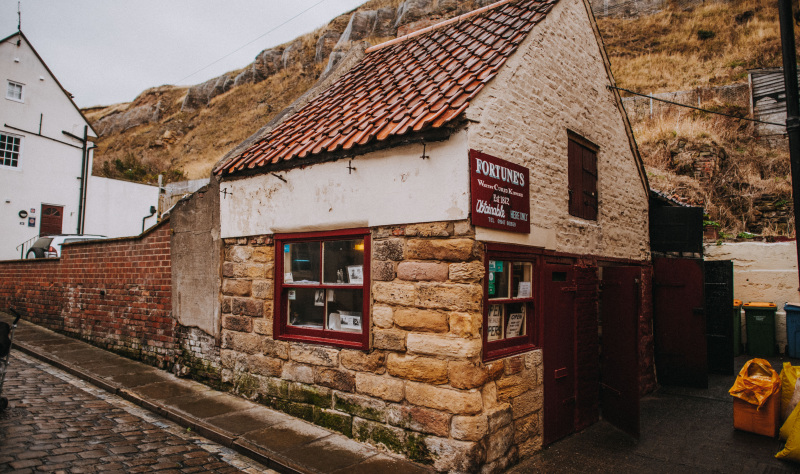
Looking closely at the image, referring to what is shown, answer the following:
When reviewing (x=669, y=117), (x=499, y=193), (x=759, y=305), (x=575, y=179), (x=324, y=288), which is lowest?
(x=759, y=305)

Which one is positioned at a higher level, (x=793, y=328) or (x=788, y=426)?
(x=793, y=328)

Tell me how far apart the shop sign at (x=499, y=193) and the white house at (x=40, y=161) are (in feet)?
77.8

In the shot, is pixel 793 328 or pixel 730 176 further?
pixel 730 176

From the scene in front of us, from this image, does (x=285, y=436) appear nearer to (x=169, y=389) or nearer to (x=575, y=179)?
(x=169, y=389)

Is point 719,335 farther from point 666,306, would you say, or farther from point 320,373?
point 320,373

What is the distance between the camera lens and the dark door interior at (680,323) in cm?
839

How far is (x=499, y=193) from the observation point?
15.7 ft

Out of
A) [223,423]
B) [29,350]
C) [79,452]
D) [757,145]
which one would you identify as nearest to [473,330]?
[223,423]

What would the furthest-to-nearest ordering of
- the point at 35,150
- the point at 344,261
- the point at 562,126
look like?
1. the point at 35,150
2. the point at 562,126
3. the point at 344,261

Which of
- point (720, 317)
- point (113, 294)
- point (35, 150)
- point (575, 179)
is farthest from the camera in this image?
point (35, 150)

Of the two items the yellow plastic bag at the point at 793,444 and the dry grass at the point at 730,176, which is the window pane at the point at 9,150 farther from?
the yellow plastic bag at the point at 793,444

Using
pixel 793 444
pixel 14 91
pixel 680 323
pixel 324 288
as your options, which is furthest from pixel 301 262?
pixel 14 91

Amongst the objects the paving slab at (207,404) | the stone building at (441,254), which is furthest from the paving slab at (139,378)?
the paving slab at (207,404)

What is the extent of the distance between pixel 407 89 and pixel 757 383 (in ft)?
20.1
